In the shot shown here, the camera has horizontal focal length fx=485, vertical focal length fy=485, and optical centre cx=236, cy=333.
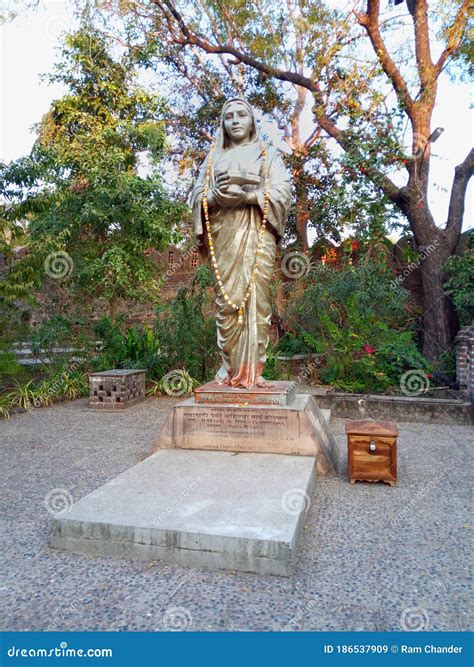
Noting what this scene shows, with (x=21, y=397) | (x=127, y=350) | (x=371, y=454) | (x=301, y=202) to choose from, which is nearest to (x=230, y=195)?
(x=371, y=454)

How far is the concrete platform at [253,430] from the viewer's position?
3926 mm

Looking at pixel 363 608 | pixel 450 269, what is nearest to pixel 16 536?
pixel 363 608

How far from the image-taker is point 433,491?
12.2 feet

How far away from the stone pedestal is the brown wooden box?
0.26 meters

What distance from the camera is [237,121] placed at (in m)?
4.45

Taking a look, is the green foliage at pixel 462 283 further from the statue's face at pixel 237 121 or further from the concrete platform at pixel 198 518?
the concrete platform at pixel 198 518

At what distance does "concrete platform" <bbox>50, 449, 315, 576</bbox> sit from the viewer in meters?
2.46

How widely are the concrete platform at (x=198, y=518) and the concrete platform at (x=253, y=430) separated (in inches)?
15.6

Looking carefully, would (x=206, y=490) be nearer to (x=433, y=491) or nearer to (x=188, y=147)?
(x=433, y=491)

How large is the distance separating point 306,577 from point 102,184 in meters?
8.07

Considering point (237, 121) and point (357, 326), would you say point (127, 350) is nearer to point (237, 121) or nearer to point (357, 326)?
point (357, 326)

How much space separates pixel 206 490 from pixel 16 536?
1172 mm

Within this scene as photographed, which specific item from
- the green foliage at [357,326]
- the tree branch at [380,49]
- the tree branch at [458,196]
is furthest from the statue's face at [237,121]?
the tree branch at [458,196]

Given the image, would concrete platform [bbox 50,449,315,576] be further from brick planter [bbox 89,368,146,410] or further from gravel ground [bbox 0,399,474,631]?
brick planter [bbox 89,368,146,410]
